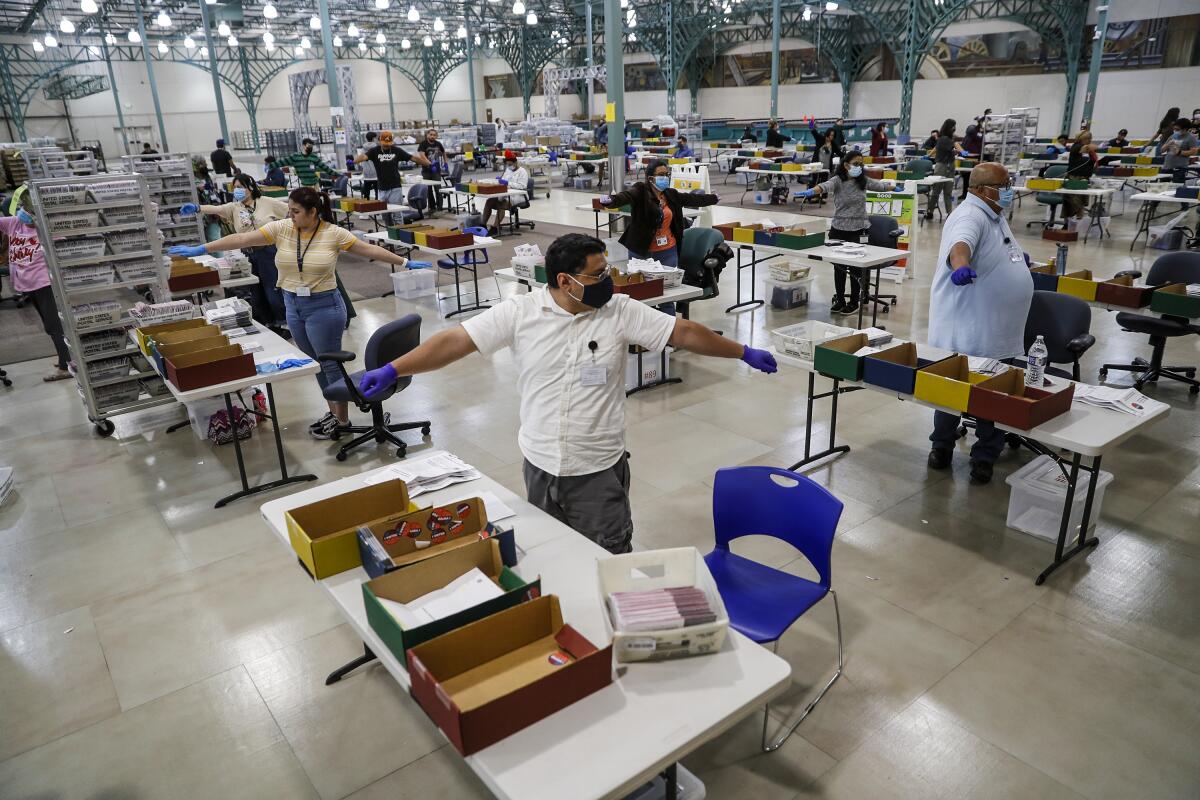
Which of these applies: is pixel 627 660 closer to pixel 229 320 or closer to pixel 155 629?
pixel 155 629

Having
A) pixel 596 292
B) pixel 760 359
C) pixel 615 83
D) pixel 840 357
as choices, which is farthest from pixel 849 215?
pixel 596 292

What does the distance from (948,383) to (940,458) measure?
4.11 feet

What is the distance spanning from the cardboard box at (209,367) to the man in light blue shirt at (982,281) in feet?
12.8

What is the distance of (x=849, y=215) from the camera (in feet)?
26.6

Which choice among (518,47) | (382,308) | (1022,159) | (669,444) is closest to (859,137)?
(1022,159)

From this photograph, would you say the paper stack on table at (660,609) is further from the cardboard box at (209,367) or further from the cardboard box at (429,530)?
the cardboard box at (209,367)

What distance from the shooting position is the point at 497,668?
80.3 inches

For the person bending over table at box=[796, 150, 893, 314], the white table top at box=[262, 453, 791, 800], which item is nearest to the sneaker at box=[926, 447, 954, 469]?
the person bending over table at box=[796, 150, 893, 314]

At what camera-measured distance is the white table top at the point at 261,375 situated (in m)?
4.39

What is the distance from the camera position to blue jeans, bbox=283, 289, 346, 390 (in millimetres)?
5273

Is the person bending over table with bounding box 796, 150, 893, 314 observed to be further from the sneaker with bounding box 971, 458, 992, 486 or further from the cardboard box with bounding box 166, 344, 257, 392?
the cardboard box with bounding box 166, 344, 257, 392

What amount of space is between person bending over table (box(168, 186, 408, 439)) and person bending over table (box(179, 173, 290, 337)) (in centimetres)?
223

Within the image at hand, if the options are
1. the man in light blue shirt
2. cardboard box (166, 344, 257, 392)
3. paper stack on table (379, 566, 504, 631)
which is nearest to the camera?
paper stack on table (379, 566, 504, 631)

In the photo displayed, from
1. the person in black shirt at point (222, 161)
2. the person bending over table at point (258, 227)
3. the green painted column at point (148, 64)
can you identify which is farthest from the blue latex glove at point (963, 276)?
the green painted column at point (148, 64)
